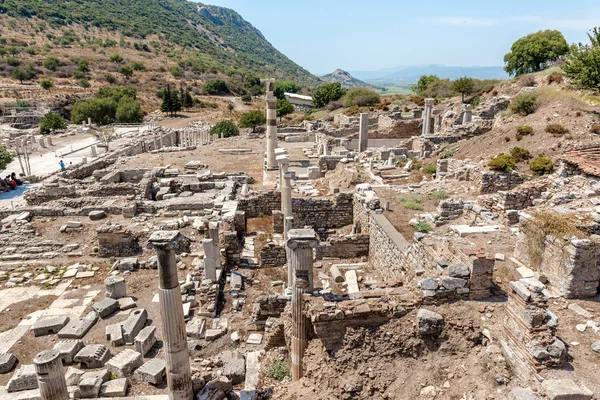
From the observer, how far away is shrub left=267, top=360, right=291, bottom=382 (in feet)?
26.1

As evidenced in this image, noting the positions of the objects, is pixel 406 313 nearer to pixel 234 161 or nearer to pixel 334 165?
pixel 334 165

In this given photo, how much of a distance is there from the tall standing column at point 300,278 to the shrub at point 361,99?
154 feet

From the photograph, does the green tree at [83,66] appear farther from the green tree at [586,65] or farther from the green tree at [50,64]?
the green tree at [586,65]

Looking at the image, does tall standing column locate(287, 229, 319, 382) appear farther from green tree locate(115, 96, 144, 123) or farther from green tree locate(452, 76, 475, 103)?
green tree locate(115, 96, 144, 123)

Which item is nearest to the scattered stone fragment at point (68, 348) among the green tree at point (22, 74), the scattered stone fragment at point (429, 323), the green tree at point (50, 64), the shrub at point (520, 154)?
the scattered stone fragment at point (429, 323)

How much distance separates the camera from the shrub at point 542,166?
15.8 metres

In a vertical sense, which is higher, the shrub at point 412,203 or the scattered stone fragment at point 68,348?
the shrub at point 412,203

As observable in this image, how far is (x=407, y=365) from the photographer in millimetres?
6699

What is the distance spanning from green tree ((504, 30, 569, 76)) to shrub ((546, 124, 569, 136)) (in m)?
34.8

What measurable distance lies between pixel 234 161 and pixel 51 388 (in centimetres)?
2407

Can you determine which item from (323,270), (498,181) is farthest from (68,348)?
(498,181)

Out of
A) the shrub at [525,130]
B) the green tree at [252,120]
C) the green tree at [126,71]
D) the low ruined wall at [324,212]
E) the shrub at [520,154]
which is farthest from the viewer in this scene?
the green tree at [126,71]

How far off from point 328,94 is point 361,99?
1138 cm

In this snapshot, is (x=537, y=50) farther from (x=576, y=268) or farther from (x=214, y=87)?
(x=214, y=87)
